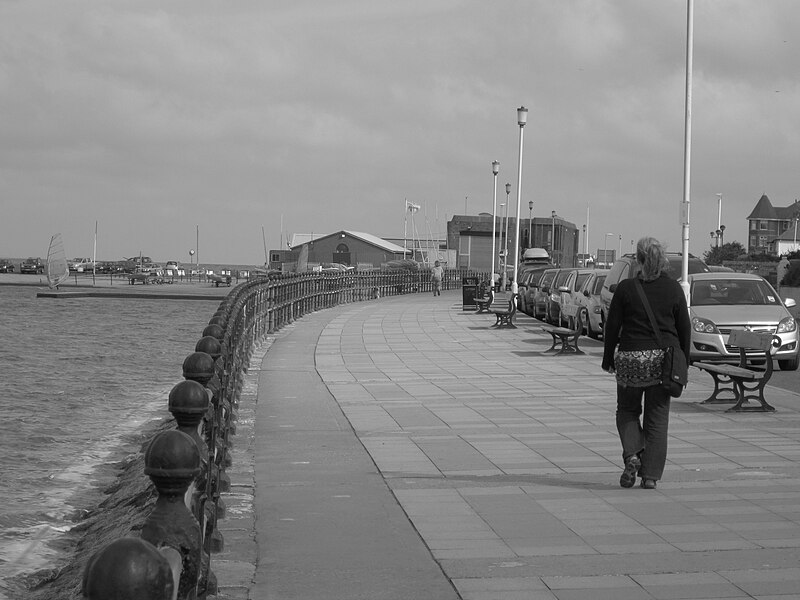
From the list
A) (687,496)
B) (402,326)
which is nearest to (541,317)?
(402,326)

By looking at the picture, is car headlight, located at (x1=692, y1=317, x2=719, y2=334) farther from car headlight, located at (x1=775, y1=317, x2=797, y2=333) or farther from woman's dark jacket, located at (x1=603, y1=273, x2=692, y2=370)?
woman's dark jacket, located at (x1=603, y1=273, x2=692, y2=370)

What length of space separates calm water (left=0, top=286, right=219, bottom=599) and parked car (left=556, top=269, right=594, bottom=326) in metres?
9.76

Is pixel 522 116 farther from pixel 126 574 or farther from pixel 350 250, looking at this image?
pixel 350 250

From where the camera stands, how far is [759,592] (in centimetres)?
557

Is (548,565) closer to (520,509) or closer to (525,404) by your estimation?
(520,509)

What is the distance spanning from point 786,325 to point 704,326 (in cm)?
146

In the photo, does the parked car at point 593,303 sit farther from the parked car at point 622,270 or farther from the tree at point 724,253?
the tree at point 724,253

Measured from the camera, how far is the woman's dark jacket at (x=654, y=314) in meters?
8.27

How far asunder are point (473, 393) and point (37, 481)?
17.8 feet

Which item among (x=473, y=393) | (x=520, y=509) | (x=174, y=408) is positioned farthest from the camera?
(x=473, y=393)

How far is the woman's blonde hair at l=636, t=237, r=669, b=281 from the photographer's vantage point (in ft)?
27.3

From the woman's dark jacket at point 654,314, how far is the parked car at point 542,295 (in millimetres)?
25473

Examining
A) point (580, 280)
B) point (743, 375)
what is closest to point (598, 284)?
point (580, 280)

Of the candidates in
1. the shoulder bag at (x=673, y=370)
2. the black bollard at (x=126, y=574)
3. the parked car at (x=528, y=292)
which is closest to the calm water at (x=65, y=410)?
the shoulder bag at (x=673, y=370)
